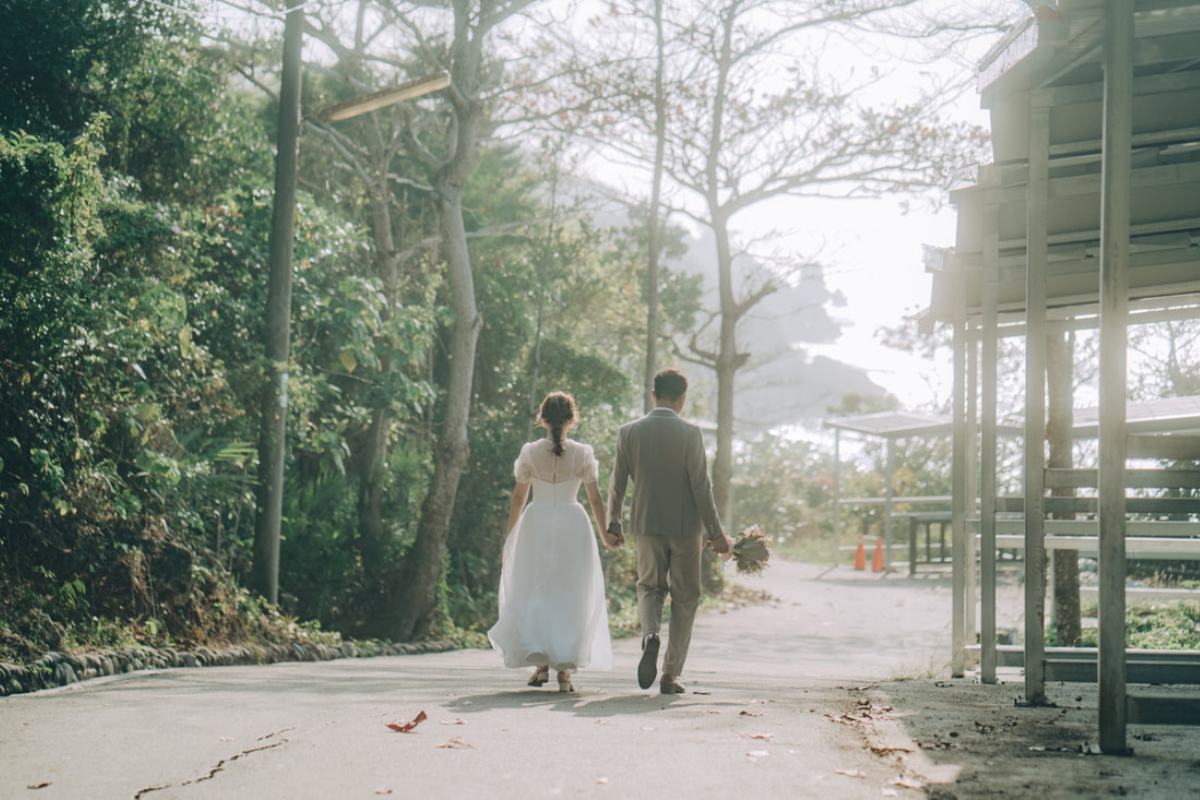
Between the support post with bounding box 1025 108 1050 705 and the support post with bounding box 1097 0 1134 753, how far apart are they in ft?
4.77

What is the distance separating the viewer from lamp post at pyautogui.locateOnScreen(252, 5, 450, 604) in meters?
13.9

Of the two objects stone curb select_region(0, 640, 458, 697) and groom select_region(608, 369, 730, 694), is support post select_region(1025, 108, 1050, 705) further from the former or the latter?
stone curb select_region(0, 640, 458, 697)

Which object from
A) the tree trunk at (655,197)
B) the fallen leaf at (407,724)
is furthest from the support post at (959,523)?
the tree trunk at (655,197)

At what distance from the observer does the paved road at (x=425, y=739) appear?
186 inches

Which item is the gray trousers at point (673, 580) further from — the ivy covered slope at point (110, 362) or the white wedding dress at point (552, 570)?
the ivy covered slope at point (110, 362)

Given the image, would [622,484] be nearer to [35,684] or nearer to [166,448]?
[35,684]

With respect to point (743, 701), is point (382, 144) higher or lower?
higher

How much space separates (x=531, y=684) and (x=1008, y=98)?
178 inches

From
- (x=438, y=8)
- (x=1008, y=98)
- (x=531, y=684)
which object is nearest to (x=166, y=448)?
(x=531, y=684)

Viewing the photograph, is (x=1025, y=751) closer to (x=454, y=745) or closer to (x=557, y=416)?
(x=454, y=745)

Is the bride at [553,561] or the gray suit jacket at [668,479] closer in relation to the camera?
the gray suit jacket at [668,479]

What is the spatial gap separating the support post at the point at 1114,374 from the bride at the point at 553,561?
12.2 ft

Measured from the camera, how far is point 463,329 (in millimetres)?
19328

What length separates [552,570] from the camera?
8352mm
